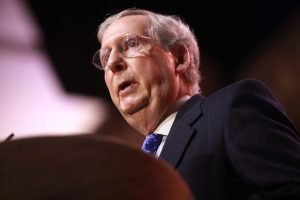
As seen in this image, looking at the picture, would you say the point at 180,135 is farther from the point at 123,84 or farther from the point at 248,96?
the point at 123,84

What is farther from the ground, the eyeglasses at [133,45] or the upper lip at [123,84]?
the eyeglasses at [133,45]

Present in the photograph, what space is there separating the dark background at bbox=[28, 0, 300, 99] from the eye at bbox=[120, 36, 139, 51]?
0.48 m

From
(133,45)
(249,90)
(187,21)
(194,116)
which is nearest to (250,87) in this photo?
(249,90)

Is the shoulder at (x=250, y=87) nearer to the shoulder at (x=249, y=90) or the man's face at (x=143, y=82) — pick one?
the shoulder at (x=249, y=90)

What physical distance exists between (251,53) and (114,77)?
72cm

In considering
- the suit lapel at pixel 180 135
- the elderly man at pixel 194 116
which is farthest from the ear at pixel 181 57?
the suit lapel at pixel 180 135

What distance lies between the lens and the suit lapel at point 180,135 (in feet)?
2.95

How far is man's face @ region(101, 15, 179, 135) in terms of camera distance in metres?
1.13

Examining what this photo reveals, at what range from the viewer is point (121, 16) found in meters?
1.30

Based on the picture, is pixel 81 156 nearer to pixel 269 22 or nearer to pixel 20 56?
pixel 20 56

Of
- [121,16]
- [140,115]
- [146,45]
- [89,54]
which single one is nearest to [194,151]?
[140,115]

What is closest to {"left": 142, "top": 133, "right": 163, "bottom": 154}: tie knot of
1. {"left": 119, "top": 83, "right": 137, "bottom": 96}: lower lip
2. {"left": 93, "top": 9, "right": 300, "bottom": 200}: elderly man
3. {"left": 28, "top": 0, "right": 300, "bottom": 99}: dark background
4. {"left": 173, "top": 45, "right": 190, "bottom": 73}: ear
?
{"left": 93, "top": 9, "right": 300, "bottom": 200}: elderly man

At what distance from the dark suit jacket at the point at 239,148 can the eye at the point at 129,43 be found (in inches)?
11.9

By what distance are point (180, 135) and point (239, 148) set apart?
187 mm
